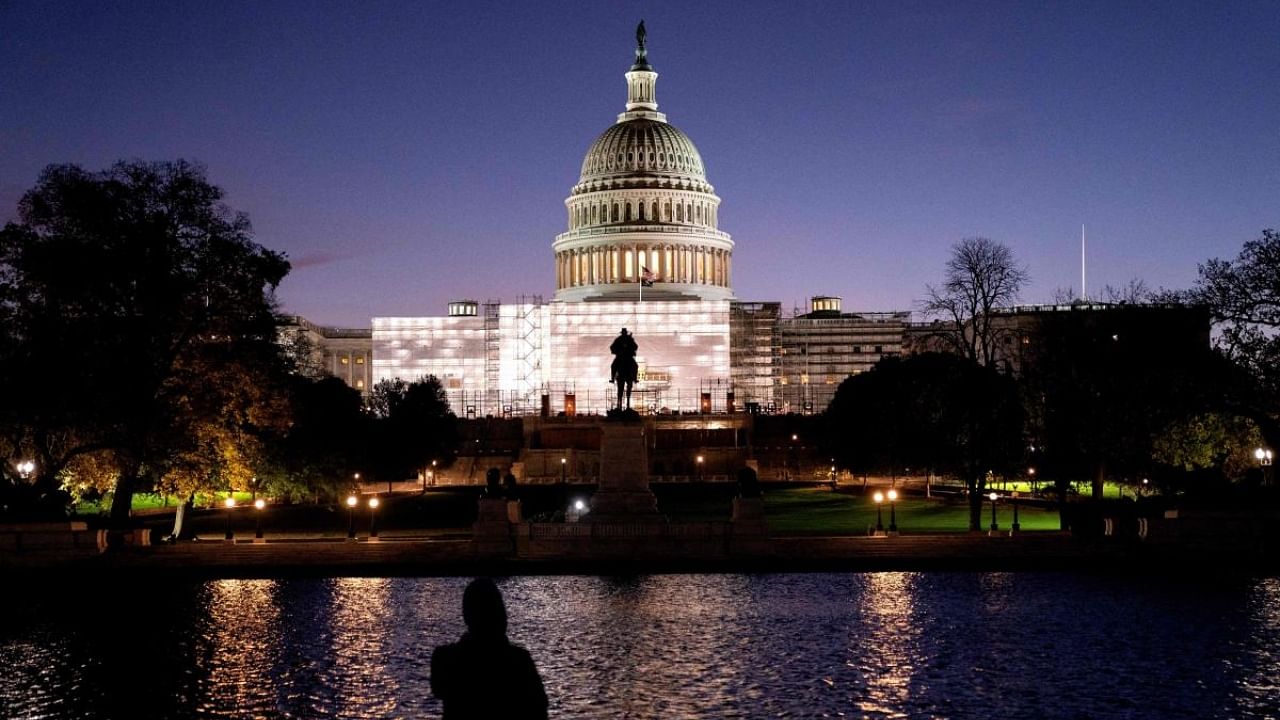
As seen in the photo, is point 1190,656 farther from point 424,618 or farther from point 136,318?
point 136,318

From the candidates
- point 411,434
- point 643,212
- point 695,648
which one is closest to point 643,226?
point 643,212

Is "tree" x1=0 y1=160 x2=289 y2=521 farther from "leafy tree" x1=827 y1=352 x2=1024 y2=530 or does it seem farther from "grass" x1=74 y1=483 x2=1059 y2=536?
"leafy tree" x1=827 y1=352 x2=1024 y2=530

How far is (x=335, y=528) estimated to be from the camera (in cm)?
6172

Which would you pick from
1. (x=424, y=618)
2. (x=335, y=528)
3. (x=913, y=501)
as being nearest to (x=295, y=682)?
(x=424, y=618)

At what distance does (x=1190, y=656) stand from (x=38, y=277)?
35.9m

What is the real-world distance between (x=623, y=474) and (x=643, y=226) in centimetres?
13029

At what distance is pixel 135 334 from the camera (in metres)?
48.8

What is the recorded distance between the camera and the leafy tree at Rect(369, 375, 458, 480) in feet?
295

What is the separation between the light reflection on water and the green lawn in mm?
17086

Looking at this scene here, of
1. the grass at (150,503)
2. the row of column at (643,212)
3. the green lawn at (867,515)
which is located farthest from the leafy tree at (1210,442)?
the row of column at (643,212)

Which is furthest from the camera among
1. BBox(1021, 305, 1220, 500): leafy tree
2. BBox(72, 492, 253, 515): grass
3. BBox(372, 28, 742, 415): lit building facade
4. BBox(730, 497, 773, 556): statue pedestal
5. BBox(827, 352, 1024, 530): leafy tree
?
BBox(372, 28, 742, 415): lit building facade

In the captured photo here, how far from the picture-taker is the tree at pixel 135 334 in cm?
4684

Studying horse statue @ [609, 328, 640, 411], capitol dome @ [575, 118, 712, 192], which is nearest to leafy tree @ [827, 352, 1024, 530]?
horse statue @ [609, 328, 640, 411]

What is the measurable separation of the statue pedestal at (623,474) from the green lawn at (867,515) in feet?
15.1
